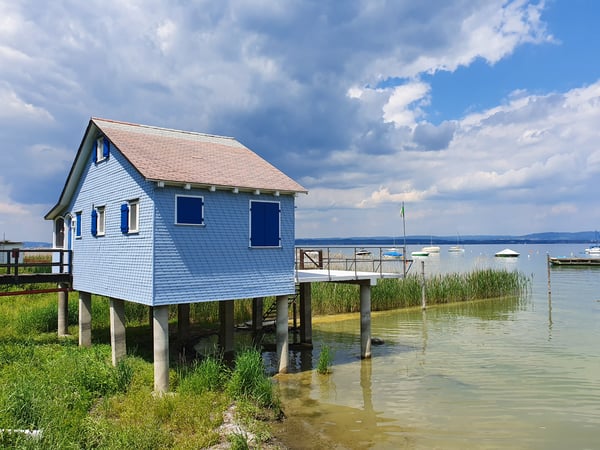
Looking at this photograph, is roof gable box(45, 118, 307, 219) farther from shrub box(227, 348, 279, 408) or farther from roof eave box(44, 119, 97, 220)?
shrub box(227, 348, 279, 408)

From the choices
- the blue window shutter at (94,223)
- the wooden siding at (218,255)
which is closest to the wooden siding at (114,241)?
the blue window shutter at (94,223)

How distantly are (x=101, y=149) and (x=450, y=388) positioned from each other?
632 inches

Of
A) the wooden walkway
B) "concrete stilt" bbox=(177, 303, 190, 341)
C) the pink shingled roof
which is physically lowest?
"concrete stilt" bbox=(177, 303, 190, 341)

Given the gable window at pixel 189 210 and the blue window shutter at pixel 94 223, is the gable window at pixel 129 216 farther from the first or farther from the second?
the blue window shutter at pixel 94 223

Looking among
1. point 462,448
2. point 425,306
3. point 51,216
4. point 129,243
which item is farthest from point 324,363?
point 425,306

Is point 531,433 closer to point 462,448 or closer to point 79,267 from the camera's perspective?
Answer: point 462,448

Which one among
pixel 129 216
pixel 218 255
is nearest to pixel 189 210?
pixel 218 255

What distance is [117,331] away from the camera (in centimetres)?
1778

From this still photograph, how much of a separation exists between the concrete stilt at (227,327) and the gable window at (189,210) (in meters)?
6.54

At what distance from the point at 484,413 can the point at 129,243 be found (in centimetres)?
1269

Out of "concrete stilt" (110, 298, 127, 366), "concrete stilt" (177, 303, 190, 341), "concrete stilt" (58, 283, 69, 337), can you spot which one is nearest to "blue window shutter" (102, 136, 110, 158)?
"concrete stilt" (110, 298, 127, 366)

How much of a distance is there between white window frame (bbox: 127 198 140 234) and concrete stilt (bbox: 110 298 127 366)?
3421 mm

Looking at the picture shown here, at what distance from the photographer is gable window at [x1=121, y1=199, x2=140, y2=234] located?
16266 millimetres

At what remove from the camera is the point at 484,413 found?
14953mm
